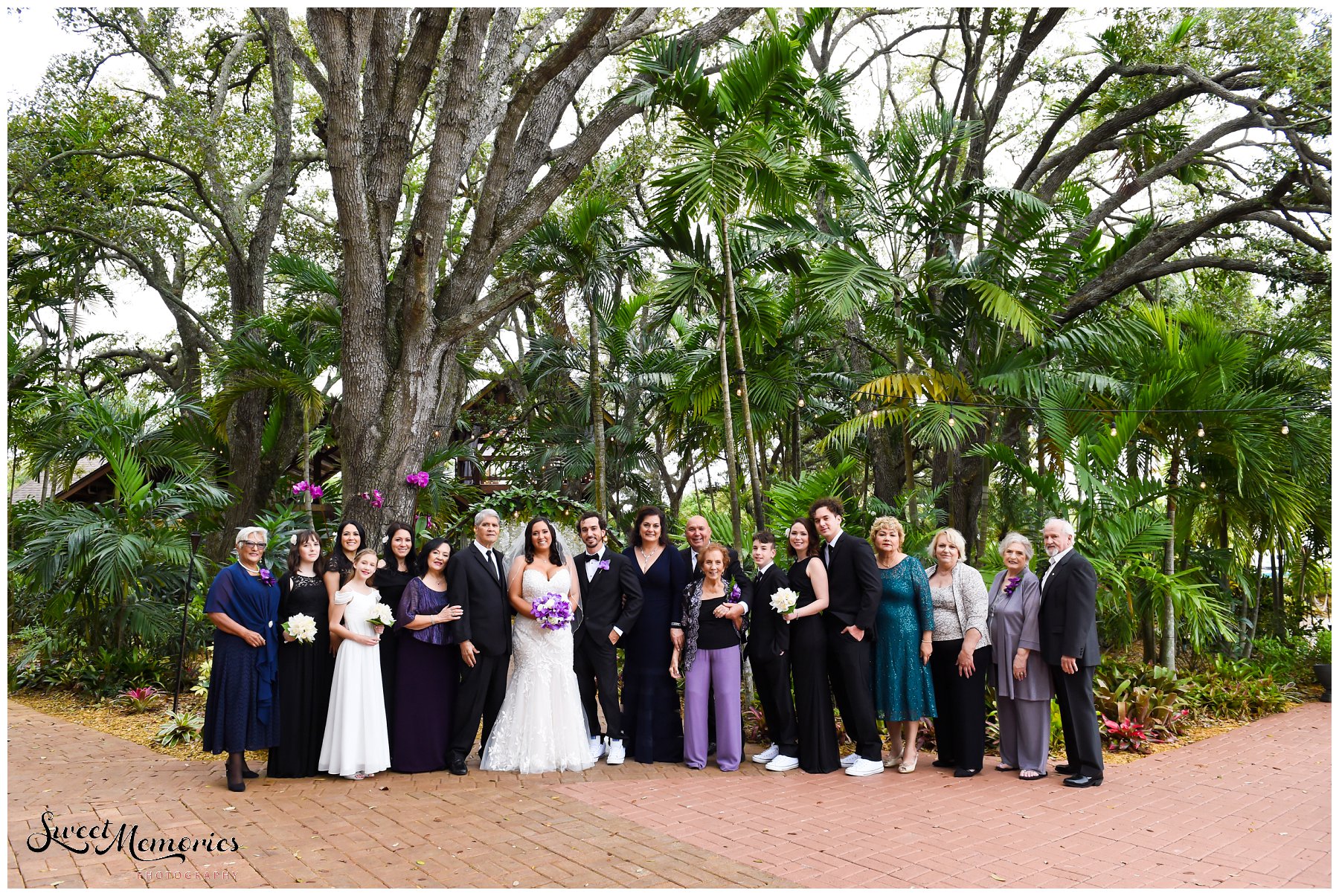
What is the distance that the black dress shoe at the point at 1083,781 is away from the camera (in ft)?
21.2

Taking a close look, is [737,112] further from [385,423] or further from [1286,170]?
[1286,170]

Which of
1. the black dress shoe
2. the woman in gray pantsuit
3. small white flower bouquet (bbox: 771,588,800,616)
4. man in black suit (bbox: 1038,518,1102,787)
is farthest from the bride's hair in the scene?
the black dress shoe

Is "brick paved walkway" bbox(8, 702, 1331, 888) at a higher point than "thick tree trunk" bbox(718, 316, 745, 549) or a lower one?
lower

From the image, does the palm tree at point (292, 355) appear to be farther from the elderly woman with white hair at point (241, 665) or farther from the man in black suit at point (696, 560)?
the man in black suit at point (696, 560)

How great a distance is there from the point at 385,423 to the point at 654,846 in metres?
5.73

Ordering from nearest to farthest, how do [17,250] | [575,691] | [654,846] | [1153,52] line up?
1. [654,846]
2. [575,691]
3. [1153,52]
4. [17,250]

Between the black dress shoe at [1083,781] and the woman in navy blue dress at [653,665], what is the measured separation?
2.65 m

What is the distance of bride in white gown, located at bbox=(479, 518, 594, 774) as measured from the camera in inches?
272

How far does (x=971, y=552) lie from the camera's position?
34.9 feet

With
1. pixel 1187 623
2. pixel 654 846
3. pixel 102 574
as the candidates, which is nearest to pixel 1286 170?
pixel 1187 623

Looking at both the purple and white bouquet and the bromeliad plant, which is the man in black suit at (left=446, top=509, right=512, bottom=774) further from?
the bromeliad plant

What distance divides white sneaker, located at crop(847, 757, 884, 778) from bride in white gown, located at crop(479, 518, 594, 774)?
183 centimetres

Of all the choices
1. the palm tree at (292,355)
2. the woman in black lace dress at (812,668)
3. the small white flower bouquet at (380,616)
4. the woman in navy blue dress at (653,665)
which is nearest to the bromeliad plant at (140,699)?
the palm tree at (292,355)

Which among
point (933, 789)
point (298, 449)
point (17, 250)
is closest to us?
point (933, 789)
